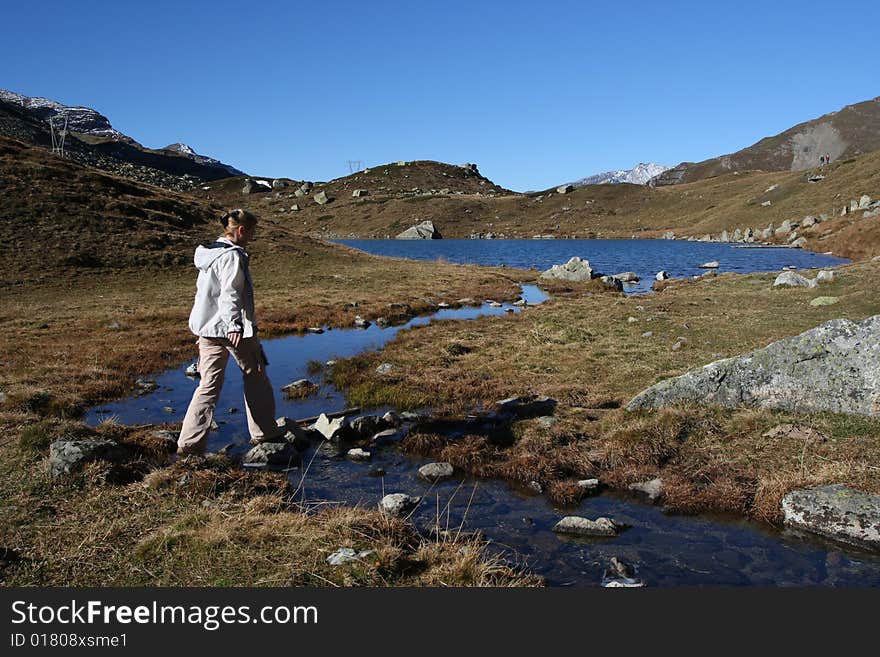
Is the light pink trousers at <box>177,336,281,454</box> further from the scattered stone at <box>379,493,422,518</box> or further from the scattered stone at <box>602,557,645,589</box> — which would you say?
the scattered stone at <box>602,557,645,589</box>

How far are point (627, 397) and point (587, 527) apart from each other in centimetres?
637

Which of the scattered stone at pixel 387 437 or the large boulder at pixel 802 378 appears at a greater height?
the large boulder at pixel 802 378

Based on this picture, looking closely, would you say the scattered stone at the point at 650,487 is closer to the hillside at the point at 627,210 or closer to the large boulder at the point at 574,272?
the large boulder at the point at 574,272

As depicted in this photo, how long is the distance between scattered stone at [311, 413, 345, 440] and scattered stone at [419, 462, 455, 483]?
8.17 ft

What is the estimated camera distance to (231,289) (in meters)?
9.29

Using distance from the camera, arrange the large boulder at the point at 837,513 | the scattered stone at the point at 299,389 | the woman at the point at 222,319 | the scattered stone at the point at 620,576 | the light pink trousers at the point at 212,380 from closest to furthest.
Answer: the scattered stone at the point at 620,576
the large boulder at the point at 837,513
the woman at the point at 222,319
the light pink trousers at the point at 212,380
the scattered stone at the point at 299,389

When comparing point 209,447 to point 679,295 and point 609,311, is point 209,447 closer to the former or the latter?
point 609,311

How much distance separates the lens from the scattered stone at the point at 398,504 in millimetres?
8820

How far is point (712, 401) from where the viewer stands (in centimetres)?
1203

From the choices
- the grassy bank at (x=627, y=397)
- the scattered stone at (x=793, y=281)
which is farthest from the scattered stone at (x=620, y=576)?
the scattered stone at (x=793, y=281)

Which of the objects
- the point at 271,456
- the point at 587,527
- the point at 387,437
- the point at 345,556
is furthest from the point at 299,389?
the point at 345,556

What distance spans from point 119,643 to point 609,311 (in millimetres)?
27938

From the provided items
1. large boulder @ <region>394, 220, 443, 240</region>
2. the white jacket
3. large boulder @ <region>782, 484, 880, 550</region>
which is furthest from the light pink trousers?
large boulder @ <region>394, 220, 443, 240</region>

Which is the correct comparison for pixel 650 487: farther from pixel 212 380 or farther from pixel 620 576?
pixel 212 380
